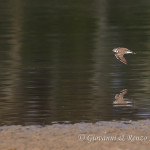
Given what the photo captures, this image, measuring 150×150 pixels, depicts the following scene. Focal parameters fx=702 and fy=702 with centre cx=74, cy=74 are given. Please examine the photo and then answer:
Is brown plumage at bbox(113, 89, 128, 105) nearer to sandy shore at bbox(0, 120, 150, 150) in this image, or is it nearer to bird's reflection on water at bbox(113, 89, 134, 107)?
bird's reflection on water at bbox(113, 89, 134, 107)

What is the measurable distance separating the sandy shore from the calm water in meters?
0.78

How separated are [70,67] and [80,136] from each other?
26.7 ft

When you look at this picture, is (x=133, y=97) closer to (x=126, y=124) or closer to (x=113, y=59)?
(x=126, y=124)

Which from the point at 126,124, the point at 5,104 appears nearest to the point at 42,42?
the point at 5,104

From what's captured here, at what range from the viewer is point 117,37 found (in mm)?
23938

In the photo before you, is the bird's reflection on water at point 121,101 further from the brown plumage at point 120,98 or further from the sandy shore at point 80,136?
the sandy shore at point 80,136

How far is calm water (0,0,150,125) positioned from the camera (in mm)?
12188

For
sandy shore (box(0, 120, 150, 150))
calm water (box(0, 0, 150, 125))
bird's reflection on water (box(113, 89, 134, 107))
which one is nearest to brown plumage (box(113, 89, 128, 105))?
bird's reflection on water (box(113, 89, 134, 107))

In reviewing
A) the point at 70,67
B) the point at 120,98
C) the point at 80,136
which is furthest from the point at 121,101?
the point at 70,67

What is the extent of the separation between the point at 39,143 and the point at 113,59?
10071 millimetres

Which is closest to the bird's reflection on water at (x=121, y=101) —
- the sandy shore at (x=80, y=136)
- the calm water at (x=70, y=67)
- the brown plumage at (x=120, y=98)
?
the brown plumage at (x=120, y=98)

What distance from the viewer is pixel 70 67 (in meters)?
17.7

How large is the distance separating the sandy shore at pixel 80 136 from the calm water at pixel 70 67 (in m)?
0.78

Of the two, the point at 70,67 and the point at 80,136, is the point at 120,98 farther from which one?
the point at 70,67
